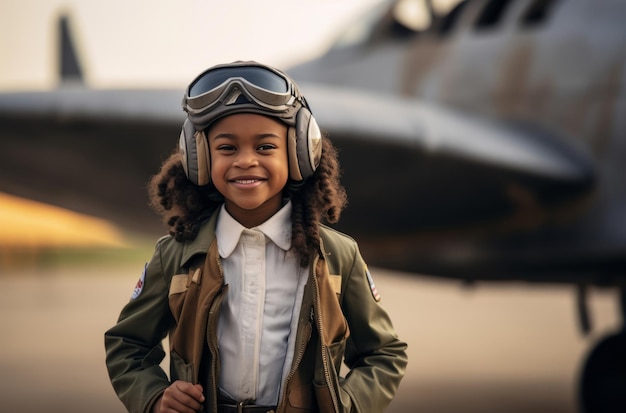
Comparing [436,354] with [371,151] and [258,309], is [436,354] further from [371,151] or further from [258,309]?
[258,309]

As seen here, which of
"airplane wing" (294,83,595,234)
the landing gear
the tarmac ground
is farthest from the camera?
the tarmac ground

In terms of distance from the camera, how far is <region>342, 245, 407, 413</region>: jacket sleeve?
2.24 m

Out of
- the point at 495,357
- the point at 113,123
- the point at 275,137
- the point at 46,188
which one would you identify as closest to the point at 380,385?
the point at 275,137

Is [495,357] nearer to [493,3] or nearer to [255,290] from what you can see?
[493,3]

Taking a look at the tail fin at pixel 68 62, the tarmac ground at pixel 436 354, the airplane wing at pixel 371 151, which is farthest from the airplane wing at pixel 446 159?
the tail fin at pixel 68 62

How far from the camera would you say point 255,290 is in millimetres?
2193

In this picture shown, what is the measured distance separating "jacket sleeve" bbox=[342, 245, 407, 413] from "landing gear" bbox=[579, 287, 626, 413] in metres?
5.27

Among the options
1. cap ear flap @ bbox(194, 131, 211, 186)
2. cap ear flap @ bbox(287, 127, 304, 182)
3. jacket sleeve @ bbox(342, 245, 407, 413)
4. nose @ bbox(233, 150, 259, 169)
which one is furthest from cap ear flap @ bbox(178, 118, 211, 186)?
jacket sleeve @ bbox(342, 245, 407, 413)

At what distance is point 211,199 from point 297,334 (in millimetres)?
487

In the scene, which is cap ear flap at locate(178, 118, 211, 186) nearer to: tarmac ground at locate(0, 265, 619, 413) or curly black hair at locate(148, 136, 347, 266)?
curly black hair at locate(148, 136, 347, 266)

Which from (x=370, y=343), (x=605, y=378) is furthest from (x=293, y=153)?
(x=605, y=378)

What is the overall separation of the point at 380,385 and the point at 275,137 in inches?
26.6

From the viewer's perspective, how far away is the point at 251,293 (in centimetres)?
219

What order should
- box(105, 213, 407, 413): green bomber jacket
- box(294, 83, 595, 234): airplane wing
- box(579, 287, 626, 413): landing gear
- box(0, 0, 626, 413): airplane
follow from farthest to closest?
box(579, 287, 626, 413): landing gear < box(294, 83, 595, 234): airplane wing < box(0, 0, 626, 413): airplane < box(105, 213, 407, 413): green bomber jacket
